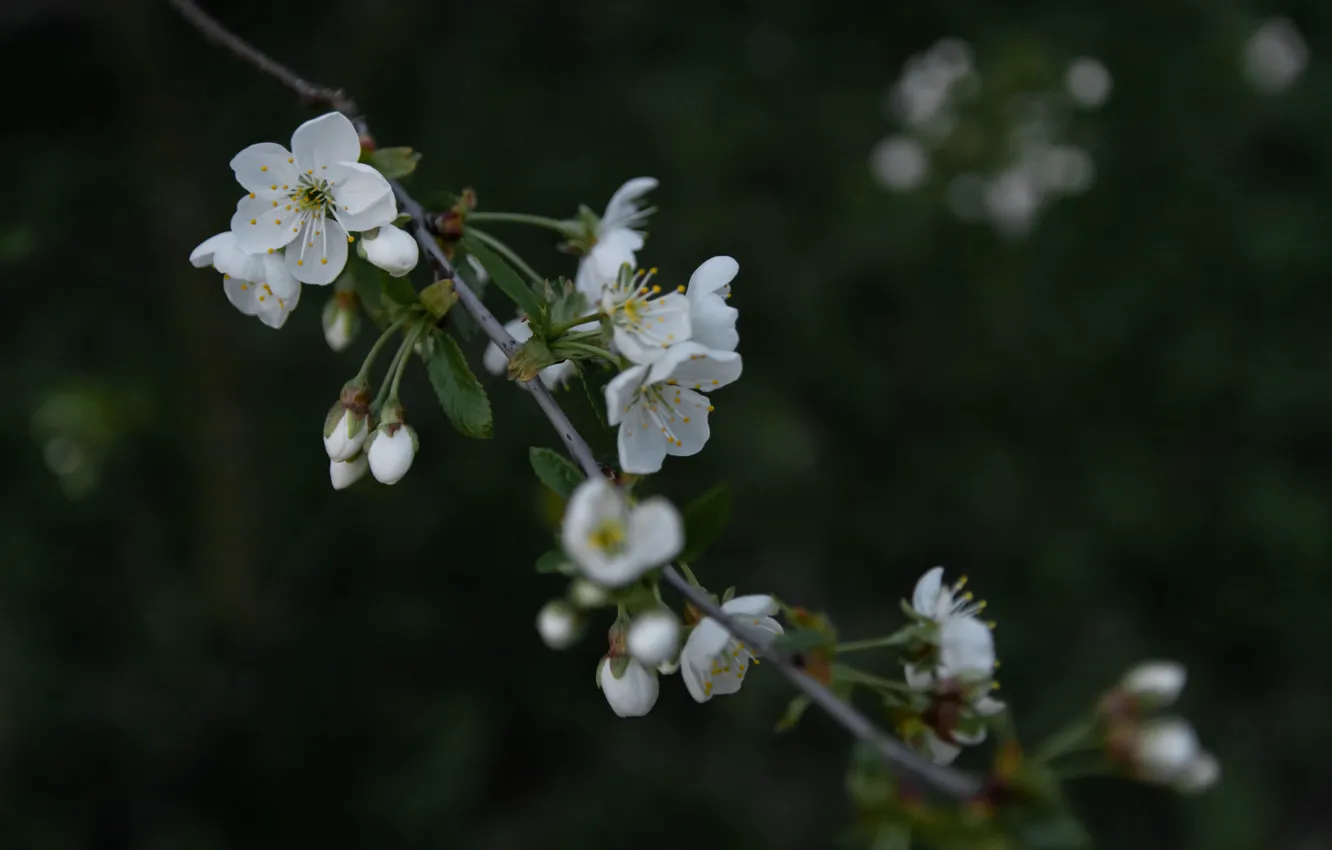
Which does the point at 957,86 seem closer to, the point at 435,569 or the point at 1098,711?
the point at 435,569

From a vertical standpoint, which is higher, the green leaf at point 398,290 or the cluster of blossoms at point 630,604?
the green leaf at point 398,290

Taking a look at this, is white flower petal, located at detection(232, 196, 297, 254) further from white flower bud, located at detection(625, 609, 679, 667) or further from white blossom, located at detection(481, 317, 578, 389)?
white flower bud, located at detection(625, 609, 679, 667)

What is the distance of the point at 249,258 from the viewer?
1.47m

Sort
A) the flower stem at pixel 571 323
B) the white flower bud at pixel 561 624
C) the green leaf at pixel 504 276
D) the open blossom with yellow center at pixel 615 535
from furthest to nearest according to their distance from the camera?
the green leaf at pixel 504 276 < the flower stem at pixel 571 323 < the white flower bud at pixel 561 624 < the open blossom with yellow center at pixel 615 535

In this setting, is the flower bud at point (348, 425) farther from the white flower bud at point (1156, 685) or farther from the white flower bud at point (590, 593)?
the white flower bud at point (1156, 685)

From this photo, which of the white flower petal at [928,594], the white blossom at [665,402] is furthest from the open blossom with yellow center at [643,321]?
the white flower petal at [928,594]

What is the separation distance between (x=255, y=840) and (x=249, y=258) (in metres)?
2.94

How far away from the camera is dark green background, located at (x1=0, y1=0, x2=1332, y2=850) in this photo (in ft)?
11.6

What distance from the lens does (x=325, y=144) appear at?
1410 millimetres

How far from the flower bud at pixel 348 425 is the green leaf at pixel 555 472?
1.06 ft

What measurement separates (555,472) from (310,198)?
0.57 m

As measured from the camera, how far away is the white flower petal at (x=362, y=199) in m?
1.35

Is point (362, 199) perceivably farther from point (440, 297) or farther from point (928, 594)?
point (928, 594)

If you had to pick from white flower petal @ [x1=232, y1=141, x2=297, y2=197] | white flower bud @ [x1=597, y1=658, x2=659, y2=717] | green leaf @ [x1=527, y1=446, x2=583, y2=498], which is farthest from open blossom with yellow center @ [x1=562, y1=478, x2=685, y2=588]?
white flower petal @ [x1=232, y1=141, x2=297, y2=197]
